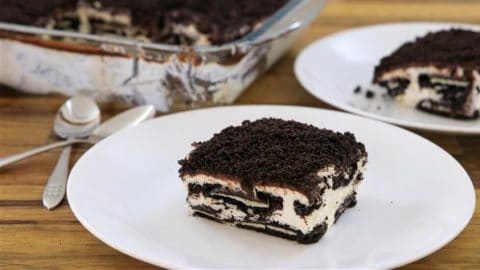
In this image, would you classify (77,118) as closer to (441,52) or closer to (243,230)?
(243,230)

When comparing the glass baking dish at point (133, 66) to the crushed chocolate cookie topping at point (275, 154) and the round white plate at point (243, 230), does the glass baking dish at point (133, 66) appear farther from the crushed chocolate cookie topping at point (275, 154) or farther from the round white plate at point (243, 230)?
the crushed chocolate cookie topping at point (275, 154)

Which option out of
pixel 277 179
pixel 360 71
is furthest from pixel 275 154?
pixel 360 71

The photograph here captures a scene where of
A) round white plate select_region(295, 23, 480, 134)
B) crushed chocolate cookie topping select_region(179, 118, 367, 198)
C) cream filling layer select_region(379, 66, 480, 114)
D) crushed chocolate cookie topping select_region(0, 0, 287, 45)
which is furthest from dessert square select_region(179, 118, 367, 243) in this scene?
crushed chocolate cookie topping select_region(0, 0, 287, 45)

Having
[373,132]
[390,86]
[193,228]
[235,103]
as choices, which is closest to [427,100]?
[390,86]

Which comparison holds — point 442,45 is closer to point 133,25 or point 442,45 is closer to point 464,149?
point 464,149

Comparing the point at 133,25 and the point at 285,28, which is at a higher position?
the point at 285,28
